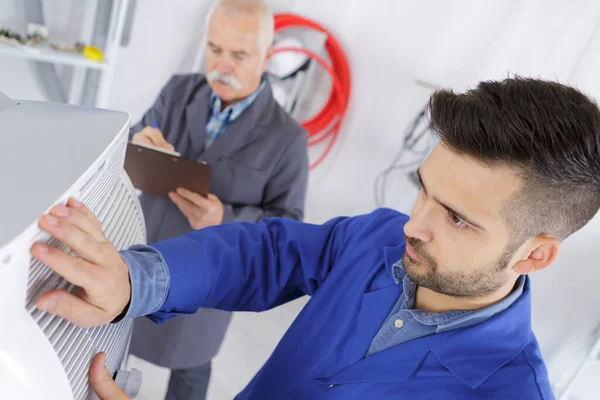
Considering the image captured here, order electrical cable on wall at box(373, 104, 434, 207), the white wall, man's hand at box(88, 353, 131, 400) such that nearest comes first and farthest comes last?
man's hand at box(88, 353, 131, 400) < the white wall < electrical cable on wall at box(373, 104, 434, 207)

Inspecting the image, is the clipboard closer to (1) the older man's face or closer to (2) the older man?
(2) the older man

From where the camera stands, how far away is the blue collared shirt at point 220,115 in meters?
1.84

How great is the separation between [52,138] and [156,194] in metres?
1.09

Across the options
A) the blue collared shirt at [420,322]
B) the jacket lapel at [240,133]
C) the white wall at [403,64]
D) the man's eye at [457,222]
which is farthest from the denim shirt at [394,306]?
the white wall at [403,64]

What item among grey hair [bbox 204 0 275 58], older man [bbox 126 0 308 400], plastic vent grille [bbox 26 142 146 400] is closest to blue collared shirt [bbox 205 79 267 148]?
older man [bbox 126 0 308 400]

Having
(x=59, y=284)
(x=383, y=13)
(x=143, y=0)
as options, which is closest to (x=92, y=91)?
Result: (x=143, y=0)

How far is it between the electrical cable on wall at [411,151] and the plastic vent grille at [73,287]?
219 centimetres

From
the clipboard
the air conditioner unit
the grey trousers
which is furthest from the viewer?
the grey trousers

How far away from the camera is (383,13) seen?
3.13m

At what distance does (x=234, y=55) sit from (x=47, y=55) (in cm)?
92

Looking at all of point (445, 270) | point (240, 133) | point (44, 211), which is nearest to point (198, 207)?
point (240, 133)

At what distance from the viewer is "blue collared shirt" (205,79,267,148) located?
1.84 meters

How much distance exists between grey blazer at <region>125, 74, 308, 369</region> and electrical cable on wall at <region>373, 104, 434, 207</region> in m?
1.27

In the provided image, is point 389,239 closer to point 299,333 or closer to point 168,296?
point 299,333
